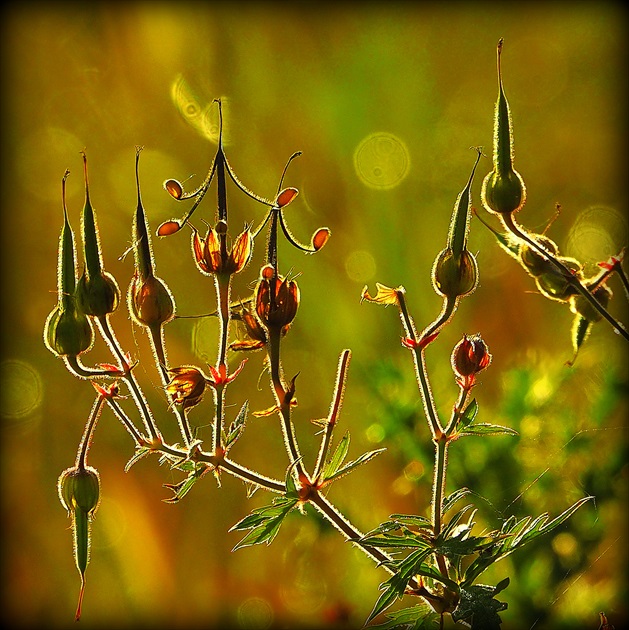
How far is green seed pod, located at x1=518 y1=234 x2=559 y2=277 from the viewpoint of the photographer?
1.13 feet

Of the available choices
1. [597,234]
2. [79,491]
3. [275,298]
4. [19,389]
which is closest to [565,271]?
[275,298]

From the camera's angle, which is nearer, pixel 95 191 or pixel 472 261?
pixel 472 261

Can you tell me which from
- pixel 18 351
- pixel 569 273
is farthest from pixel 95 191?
pixel 569 273

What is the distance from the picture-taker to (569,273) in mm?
329

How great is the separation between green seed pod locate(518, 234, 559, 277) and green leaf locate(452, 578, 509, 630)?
0.13 m

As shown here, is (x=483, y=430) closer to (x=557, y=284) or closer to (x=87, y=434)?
(x=557, y=284)

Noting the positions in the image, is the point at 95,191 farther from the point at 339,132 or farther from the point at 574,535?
the point at 574,535

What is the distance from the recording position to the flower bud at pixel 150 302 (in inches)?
13.3

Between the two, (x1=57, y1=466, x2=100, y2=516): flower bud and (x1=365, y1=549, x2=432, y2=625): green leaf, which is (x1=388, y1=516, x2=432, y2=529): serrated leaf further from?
(x1=57, y1=466, x2=100, y2=516): flower bud

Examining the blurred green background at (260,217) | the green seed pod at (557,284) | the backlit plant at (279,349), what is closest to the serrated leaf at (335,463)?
the backlit plant at (279,349)

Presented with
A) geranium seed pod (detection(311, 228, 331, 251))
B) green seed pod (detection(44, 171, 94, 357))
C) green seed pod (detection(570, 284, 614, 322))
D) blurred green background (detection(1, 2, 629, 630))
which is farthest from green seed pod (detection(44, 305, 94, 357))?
blurred green background (detection(1, 2, 629, 630))

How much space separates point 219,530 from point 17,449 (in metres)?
0.31

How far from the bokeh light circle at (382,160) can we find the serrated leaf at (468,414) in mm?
735

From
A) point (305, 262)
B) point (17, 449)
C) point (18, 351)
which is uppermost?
point (305, 262)
